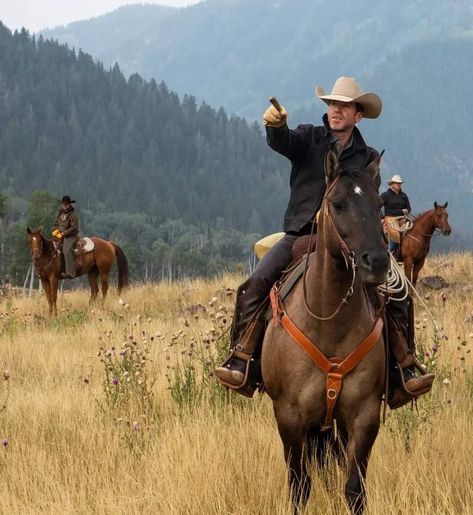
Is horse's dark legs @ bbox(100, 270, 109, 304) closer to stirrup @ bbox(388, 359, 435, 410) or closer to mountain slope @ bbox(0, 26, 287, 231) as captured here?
stirrup @ bbox(388, 359, 435, 410)

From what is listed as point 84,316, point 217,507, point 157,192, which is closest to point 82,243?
point 84,316

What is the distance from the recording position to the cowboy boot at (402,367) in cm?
435

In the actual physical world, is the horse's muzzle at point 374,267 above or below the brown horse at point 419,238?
above

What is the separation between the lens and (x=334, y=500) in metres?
4.29

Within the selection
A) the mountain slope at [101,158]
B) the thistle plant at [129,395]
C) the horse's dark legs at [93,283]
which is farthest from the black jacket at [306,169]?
the mountain slope at [101,158]

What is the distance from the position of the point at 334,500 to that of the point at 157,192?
168 metres

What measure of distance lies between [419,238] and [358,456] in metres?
12.4

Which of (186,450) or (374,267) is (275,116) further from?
(186,450)

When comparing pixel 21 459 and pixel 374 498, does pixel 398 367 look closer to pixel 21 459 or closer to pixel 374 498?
pixel 374 498

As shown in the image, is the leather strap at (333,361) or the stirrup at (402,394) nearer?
the leather strap at (333,361)

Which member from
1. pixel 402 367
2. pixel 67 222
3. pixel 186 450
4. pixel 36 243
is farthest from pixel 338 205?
pixel 67 222

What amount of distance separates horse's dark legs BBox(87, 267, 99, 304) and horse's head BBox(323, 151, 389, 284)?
13246 millimetres

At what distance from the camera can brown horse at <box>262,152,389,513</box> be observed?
3646 millimetres

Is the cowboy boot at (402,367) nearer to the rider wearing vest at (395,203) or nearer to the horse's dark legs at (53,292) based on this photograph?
the horse's dark legs at (53,292)
